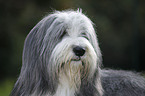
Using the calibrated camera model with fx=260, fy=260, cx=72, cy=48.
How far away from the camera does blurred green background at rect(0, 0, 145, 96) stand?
370 inches

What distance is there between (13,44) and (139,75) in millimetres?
6040

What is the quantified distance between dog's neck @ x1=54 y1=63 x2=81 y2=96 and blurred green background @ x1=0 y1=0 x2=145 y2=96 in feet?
16.6

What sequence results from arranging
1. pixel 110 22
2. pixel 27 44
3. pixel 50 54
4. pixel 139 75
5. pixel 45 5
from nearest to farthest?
pixel 50 54 → pixel 27 44 → pixel 139 75 → pixel 45 5 → pixel 110 22

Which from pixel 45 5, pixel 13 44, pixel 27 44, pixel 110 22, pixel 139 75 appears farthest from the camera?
pixel 110 22

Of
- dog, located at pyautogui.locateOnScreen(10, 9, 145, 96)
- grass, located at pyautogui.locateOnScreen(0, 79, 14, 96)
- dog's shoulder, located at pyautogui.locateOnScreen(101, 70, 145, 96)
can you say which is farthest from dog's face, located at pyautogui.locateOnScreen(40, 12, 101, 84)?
grass, located at pyautogui.locateOnScreen(0, 79, 14, 96)

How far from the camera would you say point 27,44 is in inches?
138

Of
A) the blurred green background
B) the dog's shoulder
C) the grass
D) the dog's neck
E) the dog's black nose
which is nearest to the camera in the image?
the dog's black nose

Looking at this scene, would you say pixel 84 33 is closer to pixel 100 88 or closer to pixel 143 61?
pixel 100 88

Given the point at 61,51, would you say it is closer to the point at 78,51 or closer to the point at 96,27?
the point at 78,51

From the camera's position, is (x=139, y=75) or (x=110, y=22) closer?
(x=139, y=75)

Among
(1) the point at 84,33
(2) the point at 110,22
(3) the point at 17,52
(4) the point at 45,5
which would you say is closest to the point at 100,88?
(1) the point at 84,33

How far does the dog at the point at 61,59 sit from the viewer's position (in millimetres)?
3186

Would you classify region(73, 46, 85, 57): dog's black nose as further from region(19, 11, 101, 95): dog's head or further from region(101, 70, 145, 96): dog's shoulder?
region(101, 70, 145, 96): dog's shoulder

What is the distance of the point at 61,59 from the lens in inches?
124
